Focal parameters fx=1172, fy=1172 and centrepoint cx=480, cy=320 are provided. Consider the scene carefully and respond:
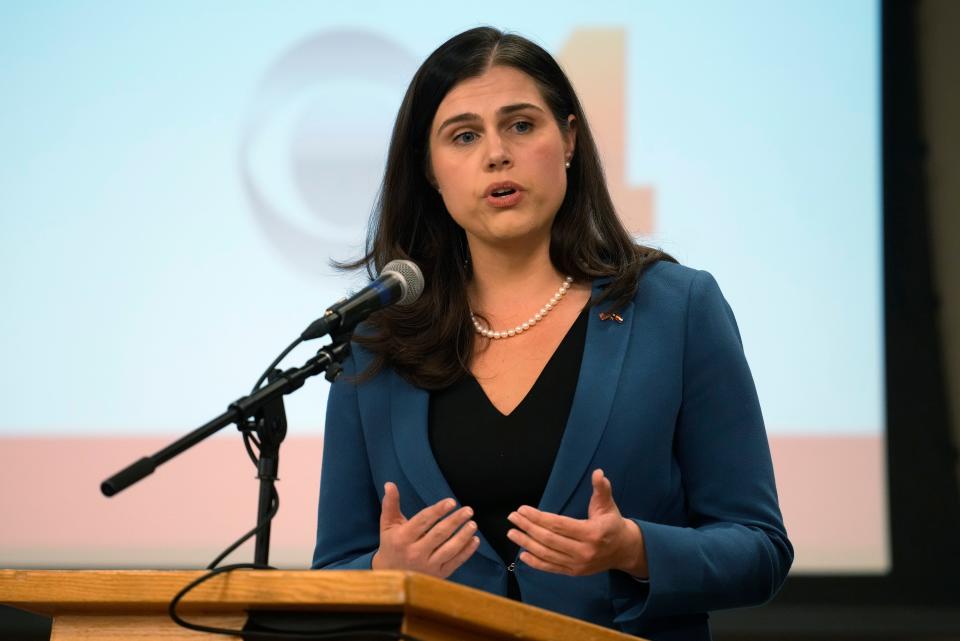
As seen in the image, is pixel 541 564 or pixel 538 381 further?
pixel 538 381

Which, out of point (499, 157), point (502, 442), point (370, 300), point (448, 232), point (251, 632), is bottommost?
A: point (251, 632)

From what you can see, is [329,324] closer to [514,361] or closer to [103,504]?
[514,361]

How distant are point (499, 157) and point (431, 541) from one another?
2.62ft

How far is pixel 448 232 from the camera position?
7.81ft

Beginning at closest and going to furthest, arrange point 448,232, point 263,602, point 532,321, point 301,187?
point 263,602 → point 532,321 → point 448,232 → point 301,187

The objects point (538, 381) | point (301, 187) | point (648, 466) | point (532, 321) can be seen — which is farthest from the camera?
point (301, 187)

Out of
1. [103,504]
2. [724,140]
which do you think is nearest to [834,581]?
[724,140]

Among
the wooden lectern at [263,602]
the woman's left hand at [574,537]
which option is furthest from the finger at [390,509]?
the wooden lectern at [263,602]

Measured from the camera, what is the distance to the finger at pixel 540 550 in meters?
1.47

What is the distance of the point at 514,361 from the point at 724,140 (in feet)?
5.84

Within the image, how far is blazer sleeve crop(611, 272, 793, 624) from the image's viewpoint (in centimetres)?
169

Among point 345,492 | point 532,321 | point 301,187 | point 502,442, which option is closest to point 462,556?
point 502,442

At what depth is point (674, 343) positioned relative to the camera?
198 centimetres

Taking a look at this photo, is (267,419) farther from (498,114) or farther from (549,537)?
(498,114)
